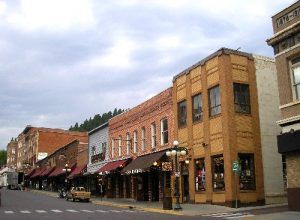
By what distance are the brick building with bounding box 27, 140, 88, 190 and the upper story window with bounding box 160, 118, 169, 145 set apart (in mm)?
21011

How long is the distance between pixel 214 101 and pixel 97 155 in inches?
952

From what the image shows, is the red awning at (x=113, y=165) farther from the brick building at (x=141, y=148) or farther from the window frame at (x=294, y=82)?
the window frame at (x=294, y=82)

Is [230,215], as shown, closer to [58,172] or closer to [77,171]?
[77,171]

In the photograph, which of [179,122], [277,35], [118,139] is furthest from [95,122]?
[277,35]

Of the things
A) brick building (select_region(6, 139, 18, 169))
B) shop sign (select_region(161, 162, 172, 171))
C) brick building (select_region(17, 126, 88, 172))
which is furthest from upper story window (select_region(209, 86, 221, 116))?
brick building (select_region(6, 139, 18, 169))

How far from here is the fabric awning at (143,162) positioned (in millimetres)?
34809

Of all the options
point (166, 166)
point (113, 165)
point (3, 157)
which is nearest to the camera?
Answer: point (166, 166)

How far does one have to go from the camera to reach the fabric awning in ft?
114

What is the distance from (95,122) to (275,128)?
124m

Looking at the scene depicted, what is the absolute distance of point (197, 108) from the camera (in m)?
32.3

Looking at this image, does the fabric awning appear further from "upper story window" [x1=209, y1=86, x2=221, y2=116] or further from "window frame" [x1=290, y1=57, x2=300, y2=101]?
"window frame" [x1=290, y1=57, x2=300, y2=101]

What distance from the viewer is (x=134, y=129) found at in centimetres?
4222

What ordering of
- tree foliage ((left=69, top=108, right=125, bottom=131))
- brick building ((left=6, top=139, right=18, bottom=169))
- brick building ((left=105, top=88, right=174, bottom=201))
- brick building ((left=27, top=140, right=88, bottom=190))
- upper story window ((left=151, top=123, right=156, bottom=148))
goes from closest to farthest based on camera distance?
brick building ((left=105, top=88, right=174, bottom=201)) → upper story window ((left=151, top=123, right=156, bottom=148)) → brick building ((left=27, top=140, right=88, bottom=190)) → brick building ((left=6, top=139, right=18, bottom=169)) → tree foliage ((left=69, top=108, right=125, bottom=131))

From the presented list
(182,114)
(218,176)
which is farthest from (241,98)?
(182,114)
